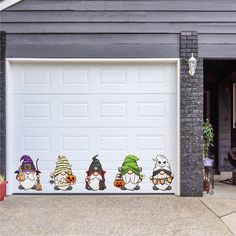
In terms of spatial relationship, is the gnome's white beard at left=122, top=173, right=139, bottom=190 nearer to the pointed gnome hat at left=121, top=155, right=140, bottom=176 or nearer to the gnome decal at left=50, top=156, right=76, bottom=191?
the pointed gnome hat at left=121, top=155, right=140, bottom=176

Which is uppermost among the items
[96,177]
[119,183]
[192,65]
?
[192,65]

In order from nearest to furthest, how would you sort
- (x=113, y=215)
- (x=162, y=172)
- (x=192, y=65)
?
(x=113, y=215) < (x=192, y=65) < (x=162, y=172)

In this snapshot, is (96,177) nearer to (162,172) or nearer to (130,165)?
(130,165)

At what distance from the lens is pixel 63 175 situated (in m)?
7.48

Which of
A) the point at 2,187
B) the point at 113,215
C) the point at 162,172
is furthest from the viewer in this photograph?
the point at 162,172

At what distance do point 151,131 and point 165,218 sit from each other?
193 centimetres

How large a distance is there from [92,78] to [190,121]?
6.07 ft

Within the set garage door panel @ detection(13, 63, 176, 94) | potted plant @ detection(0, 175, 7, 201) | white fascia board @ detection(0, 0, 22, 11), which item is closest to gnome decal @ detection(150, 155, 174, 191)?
garage door panel @ detection(13, 63, 176, 94)

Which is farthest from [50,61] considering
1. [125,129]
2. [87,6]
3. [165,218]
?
[165,218]

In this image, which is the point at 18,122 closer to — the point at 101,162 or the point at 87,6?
the point at 101,162

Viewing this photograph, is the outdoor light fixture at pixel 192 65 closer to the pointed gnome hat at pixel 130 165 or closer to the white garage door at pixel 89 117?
the white garage door at pixel 89 117

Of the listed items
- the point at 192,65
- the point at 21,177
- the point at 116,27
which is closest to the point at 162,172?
the point at 192,65

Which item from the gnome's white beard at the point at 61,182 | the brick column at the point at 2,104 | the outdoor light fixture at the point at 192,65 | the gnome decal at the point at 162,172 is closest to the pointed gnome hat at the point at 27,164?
the brick column at the point at 2,104

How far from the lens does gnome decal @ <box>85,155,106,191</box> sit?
7.47 metres
